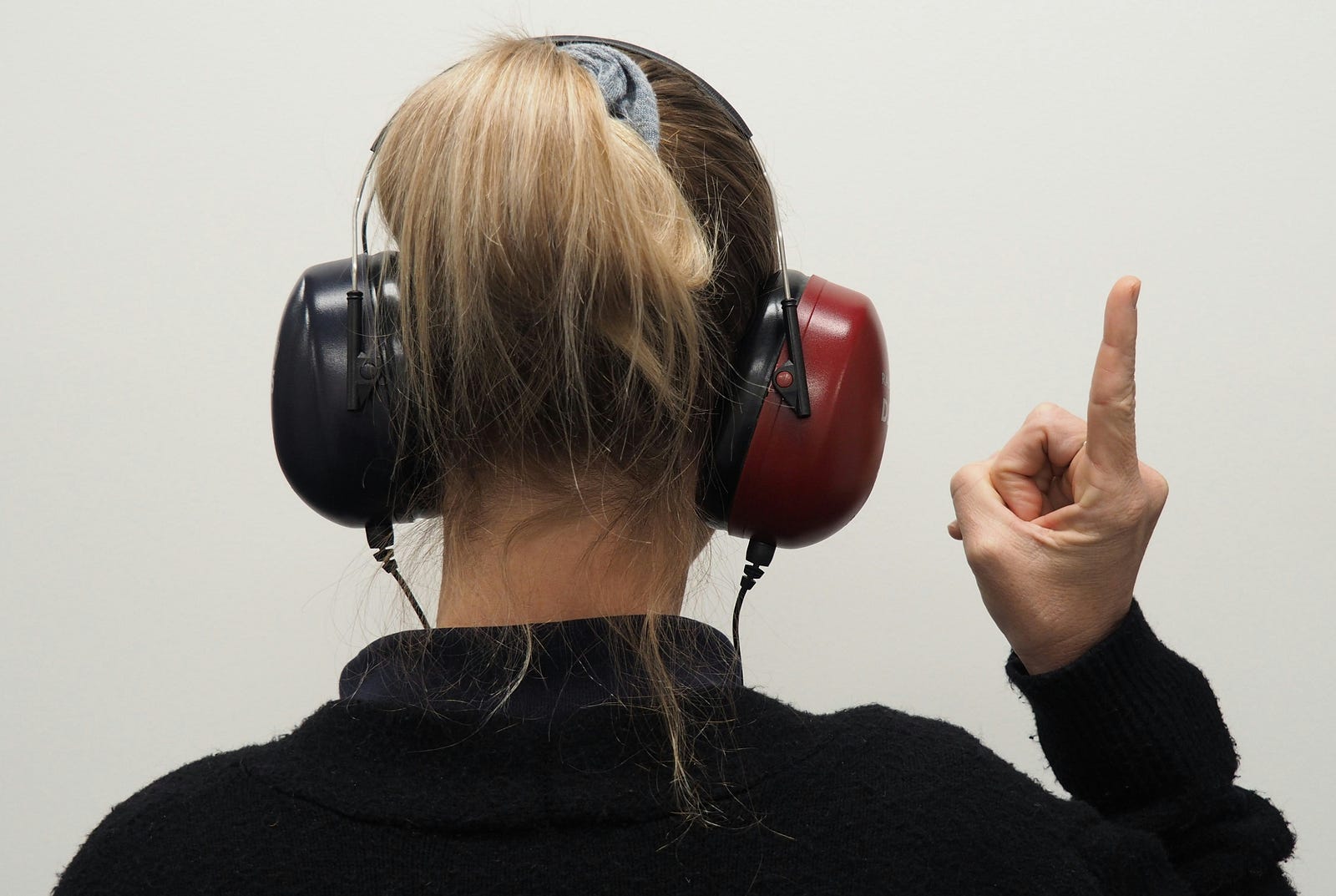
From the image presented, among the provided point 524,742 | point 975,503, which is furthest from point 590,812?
point 975,503

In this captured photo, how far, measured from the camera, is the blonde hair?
0.55 m

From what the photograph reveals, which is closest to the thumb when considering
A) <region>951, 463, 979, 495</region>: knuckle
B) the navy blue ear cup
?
<region>951, 463, 979, 495</region>: knuckle

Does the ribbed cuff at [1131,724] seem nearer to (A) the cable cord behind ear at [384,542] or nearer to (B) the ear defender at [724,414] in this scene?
(B) the ear defender at [724,414]

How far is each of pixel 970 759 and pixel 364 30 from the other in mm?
1061

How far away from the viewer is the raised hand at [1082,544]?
0.63m

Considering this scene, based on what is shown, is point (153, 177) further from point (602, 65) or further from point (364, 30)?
point (602, 65)

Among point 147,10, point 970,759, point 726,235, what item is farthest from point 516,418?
point 147,10

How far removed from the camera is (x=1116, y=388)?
0.61m

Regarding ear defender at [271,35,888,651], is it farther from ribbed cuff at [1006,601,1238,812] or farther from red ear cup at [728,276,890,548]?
ribbed cuff at [1006,601,1238,812]

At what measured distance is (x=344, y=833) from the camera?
1.77 feet

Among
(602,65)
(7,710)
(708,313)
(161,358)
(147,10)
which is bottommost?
(7,710)

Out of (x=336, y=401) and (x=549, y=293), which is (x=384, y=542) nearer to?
(x=336, y=401)

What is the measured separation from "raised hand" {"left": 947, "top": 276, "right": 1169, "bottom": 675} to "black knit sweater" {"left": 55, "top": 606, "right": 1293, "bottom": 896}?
0.11 meters

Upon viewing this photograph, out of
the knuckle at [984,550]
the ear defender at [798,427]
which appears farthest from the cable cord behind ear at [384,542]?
the knuckle at [984,550]
